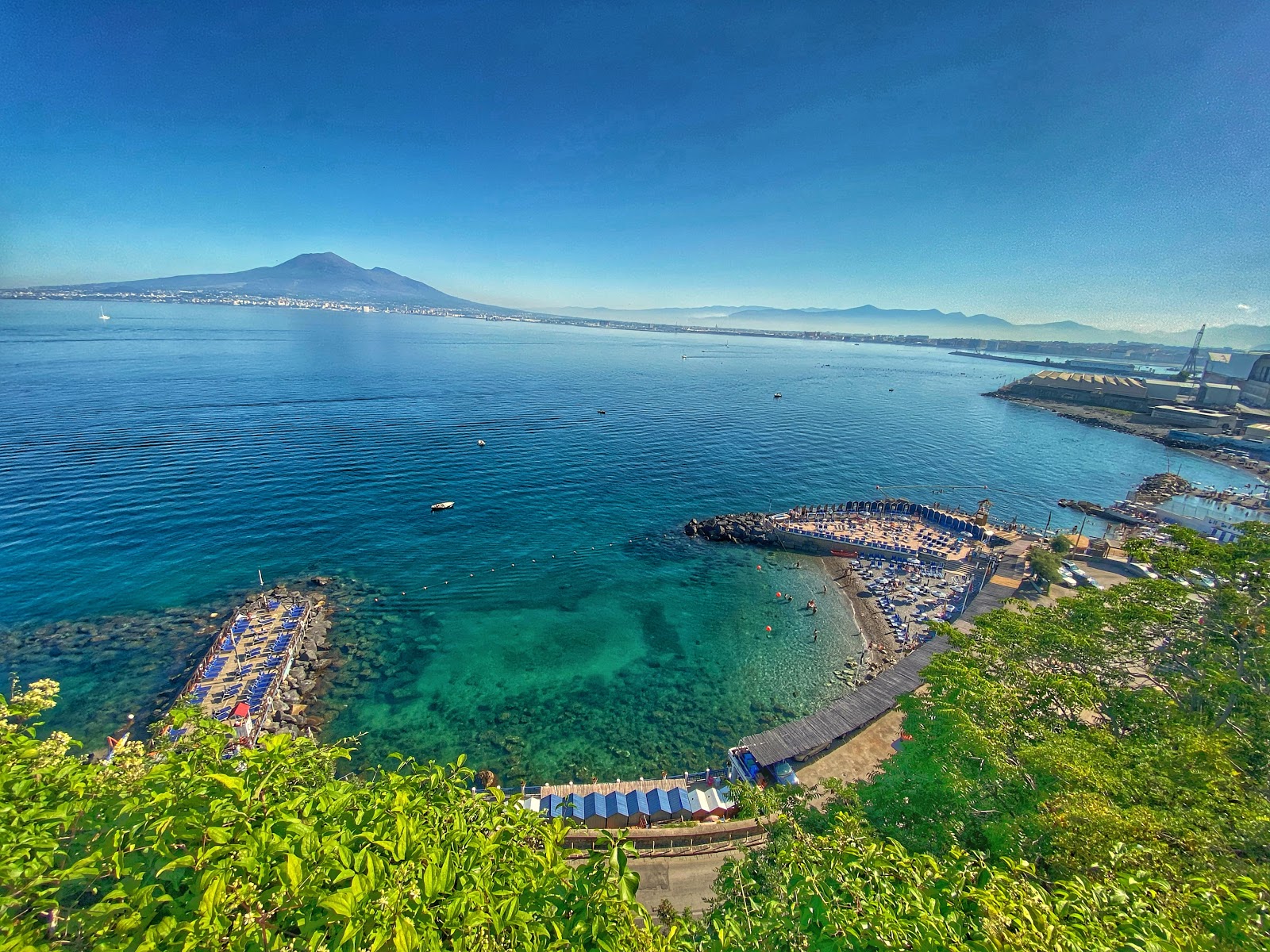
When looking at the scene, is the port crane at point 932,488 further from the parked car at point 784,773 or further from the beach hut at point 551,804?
the beach hut at point 551,804

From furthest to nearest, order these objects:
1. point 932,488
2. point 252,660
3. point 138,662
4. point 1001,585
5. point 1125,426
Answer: point 1125,426, point 932,488, point 1001,585, point 252,660, point 138,662

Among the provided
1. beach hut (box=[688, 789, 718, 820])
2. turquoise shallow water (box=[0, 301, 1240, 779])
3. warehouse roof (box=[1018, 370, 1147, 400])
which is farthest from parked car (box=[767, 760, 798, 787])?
warehouse roof (box=[1018, 370, 1147, 400])

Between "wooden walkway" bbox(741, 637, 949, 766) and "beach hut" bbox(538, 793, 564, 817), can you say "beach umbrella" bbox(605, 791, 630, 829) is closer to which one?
"beach hut" bbox(538, 793, 564, 817)

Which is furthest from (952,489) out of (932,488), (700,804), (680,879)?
(680,879)

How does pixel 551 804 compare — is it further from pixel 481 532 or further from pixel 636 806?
pixel 481 532

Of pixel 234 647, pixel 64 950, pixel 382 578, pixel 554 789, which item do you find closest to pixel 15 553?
pixel 234 647

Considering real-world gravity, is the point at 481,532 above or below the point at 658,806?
above

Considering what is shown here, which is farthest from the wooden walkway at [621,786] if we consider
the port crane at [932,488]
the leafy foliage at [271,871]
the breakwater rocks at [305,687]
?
the port crane at [932,488]
